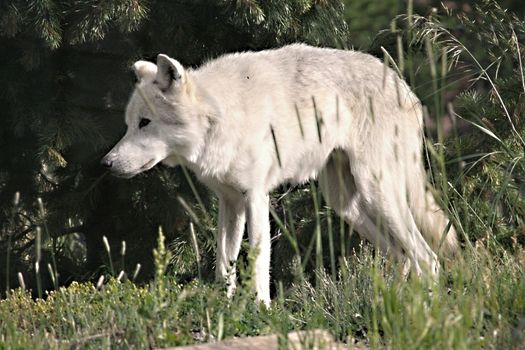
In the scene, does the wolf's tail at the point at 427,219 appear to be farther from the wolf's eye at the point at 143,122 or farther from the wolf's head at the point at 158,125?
the wolf's eye at the point at 143,122

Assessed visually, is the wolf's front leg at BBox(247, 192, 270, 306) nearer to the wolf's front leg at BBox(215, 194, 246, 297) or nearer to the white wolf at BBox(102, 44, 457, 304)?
the white wolf at BBox(102, 44, 457, 304)

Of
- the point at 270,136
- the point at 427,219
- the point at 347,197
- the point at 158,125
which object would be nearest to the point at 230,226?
the point at 270,136

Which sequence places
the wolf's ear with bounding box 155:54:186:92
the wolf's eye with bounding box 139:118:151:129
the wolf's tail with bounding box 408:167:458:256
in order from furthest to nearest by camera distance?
the wolf's tail with bounding box 408:167:458:256, the wolf's eye with bounding box 139:118:151:129, the wolf's ear with bounding box 155:54:186:92

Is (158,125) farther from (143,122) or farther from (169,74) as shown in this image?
(169,74)

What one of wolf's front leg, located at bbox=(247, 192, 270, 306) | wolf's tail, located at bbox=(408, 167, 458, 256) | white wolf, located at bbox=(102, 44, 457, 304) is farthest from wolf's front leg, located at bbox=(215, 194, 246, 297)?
wolf's tail, located at bbox=(408, 167, 458, 256)

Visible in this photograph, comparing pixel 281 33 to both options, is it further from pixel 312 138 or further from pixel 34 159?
pixel 34 159

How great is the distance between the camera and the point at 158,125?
6.18 m

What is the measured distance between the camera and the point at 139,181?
27.0ft

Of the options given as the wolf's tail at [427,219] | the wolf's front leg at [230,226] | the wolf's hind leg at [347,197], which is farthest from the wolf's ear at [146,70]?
the wolf's tail at [427,219]

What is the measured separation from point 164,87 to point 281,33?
1673mm

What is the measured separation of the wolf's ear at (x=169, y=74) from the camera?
19.8 ft

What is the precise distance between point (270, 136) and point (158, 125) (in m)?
0.70

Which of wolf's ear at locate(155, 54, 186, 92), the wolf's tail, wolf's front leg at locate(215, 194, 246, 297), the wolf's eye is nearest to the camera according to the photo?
wolf's ear at locate(155, 54, 186, 92)

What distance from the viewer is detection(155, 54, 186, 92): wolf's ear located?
603 centimetres
